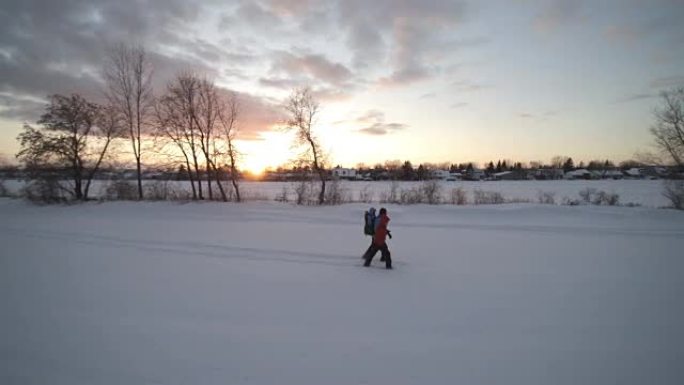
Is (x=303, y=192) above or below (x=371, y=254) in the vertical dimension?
above

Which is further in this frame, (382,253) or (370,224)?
(370,224)

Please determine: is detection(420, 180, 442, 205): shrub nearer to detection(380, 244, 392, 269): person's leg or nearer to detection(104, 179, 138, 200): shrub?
detection(380, 244, 392, 269): person's leg

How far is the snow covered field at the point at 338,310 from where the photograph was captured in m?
4.70

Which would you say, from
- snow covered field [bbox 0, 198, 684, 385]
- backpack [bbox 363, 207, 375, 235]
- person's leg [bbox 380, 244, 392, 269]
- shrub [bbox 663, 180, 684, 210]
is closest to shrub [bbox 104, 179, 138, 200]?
snow covered field [bbox 0, 198, 684, 385]

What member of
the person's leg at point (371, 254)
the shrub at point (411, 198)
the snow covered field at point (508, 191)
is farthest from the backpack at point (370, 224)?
the snow covered field at point (508, 191)

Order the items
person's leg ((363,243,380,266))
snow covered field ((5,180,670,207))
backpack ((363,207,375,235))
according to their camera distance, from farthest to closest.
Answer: snow covered field ((5,180,670,207)) → backpack ((363,207,375,235)) → person's leg ((363,243,380,266))

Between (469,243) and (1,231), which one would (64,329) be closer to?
(469,243)

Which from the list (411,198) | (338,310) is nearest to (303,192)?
(411,198)

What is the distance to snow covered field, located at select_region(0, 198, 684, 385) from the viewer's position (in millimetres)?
4699

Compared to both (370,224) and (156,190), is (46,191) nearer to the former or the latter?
(156,190)

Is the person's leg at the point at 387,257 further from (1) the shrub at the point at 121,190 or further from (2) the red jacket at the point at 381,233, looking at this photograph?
(1) the shrub at the point at 121,190

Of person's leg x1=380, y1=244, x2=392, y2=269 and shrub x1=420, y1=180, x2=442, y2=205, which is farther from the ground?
shrub x1=420, y1=180, x2=442, y2=205

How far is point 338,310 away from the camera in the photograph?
6.63 meters

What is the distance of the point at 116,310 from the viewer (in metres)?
6.60
